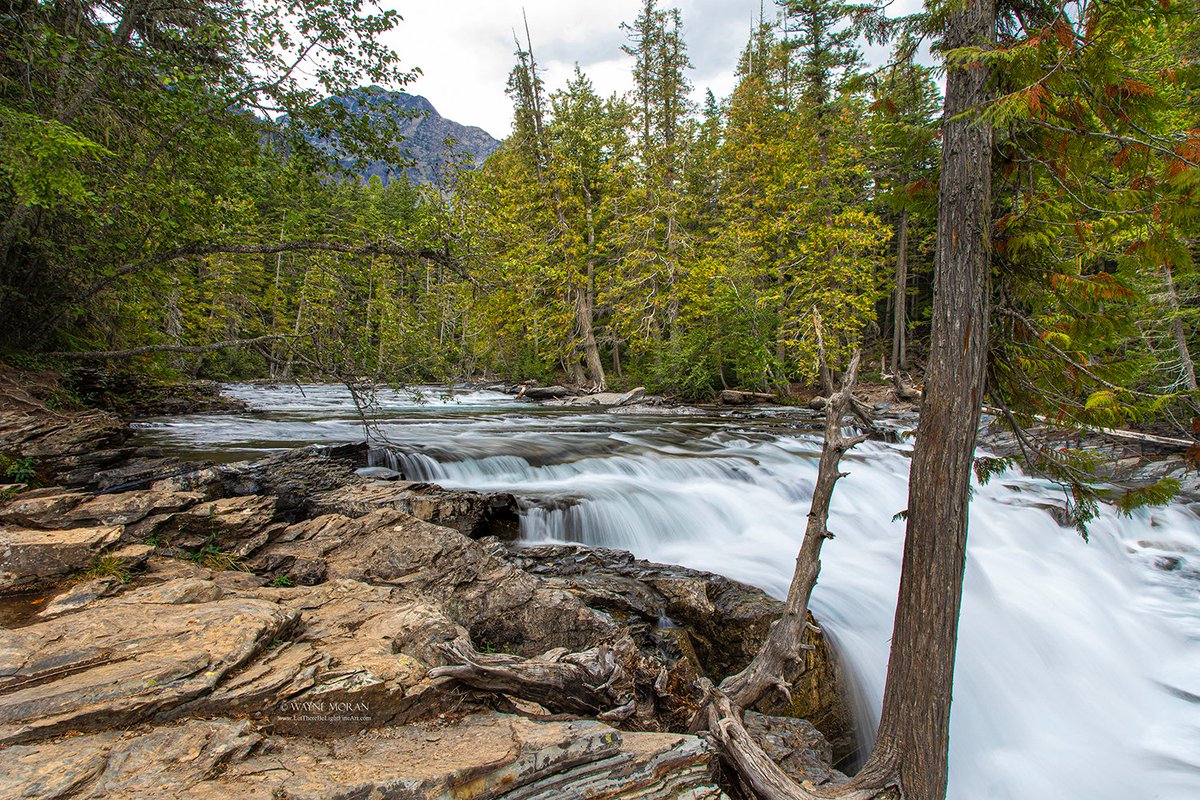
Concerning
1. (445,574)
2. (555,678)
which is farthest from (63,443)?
(555,678)

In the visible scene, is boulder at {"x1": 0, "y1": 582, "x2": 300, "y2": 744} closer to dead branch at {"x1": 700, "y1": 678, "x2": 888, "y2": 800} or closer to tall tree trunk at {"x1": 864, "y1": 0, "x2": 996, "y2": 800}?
dead branch at {"x1": 700, "y1": 678, "x2": 888, "y2": 800}

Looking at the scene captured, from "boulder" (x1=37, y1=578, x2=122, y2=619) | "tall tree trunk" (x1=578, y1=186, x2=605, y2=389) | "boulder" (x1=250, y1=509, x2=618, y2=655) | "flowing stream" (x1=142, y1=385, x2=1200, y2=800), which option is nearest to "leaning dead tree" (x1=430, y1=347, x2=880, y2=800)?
"boulder" (x1=250, y1=509, x2=618, y2=655)

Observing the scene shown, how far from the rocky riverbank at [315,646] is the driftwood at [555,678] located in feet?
0.13

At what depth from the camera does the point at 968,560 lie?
7.40 metres

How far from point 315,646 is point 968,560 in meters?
8.40

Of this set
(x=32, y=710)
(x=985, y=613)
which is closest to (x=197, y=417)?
(x=32, y=710)

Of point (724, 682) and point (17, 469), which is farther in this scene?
point (17, 469)

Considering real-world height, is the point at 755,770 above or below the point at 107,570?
below

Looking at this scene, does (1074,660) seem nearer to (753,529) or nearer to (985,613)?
(985,613)

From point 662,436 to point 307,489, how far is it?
832 centimetres

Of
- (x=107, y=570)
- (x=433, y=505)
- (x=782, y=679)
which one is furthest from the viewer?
(x=433, y=505)

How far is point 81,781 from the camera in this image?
1734 millimetres

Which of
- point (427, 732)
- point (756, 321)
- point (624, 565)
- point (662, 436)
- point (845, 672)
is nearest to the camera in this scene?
point (427, 732)

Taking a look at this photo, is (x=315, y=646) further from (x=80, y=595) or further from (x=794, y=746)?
(x=794, y=746)
